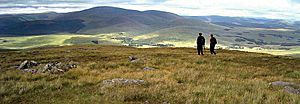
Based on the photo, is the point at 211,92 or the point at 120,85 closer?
the point at 211,92

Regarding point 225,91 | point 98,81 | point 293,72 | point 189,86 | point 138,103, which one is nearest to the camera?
point 138,103

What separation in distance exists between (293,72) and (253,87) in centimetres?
1124

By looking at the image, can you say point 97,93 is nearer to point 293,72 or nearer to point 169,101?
point 169,101

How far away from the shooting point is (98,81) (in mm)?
20484

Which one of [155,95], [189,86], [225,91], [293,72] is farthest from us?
[293,72]

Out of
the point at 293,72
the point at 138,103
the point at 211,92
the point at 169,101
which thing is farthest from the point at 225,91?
the point at 293,72

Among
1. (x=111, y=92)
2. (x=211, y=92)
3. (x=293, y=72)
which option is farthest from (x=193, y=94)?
(x=293, y=72)

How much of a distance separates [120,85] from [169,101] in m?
4.11

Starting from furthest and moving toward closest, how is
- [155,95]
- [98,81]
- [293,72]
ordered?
[293,72] < [98,81] < [155,95]

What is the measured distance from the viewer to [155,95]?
16.2 m

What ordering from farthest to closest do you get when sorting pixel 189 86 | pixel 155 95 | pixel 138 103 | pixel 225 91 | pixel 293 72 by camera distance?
pixel 293 72 → pixel 189 86 → pixel 225 91 → pixel 155 95 → pixel 138 103

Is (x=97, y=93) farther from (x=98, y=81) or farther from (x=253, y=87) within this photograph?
(x=253, y=87)

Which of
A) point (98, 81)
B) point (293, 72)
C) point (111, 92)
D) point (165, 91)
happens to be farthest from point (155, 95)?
point (293, 72)

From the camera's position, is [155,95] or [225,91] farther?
[225,91]
